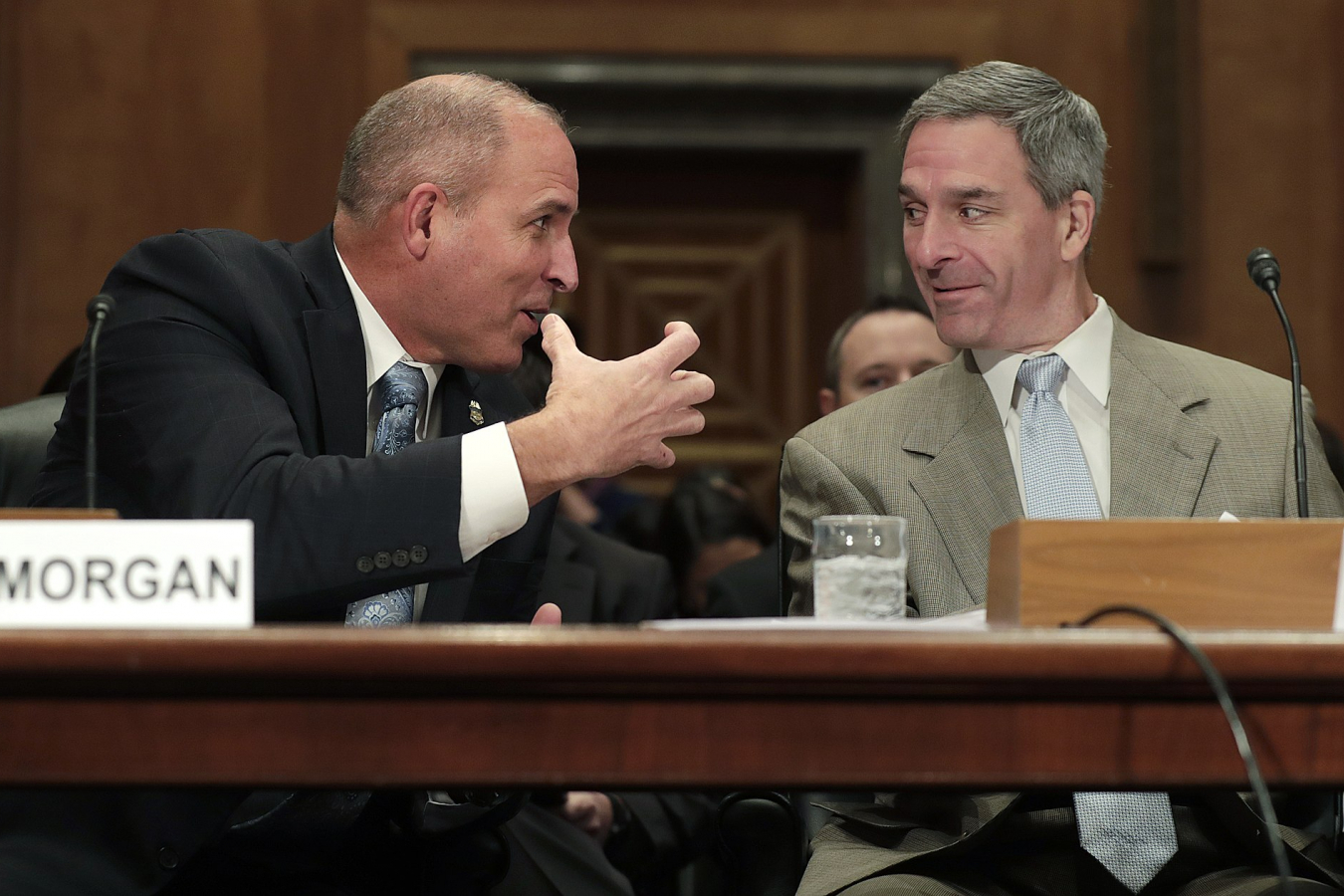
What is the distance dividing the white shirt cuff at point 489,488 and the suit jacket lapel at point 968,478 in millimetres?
736

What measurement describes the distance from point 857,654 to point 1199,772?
27cm

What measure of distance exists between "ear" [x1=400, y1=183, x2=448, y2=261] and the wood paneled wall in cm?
280

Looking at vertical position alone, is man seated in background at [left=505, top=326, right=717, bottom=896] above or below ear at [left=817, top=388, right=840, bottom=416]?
below

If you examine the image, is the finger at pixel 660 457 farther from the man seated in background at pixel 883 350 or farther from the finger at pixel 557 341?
the man seated in background at pixel 883 350

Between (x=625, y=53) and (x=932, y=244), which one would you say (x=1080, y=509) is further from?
(x=625, y=53)

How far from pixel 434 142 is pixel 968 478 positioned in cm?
91

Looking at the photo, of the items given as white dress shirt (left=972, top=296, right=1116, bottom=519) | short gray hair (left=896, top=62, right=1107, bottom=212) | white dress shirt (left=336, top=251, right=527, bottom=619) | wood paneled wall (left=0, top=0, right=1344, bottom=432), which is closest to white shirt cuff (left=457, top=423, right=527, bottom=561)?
white dress shirt (left=336, top=251, right=527, bottom=619)

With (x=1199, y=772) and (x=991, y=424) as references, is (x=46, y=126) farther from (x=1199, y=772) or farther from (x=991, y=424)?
(x=1199, y=772)

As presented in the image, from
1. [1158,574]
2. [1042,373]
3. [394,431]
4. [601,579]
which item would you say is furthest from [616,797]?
[1158,574]

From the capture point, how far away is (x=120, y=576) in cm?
111

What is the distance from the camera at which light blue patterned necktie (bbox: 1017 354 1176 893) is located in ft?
5.70

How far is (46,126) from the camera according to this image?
479cm

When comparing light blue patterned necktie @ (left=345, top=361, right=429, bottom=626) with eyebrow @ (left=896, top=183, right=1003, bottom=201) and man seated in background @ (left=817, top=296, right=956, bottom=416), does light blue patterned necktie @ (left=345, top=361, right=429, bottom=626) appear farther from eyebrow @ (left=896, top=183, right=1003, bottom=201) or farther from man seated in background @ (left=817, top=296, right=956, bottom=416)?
man seated in background @ (left=817, top=296, right=956, bottom=416)

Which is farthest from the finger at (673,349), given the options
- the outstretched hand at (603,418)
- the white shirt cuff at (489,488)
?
the white shirt cuff at (489,488)
